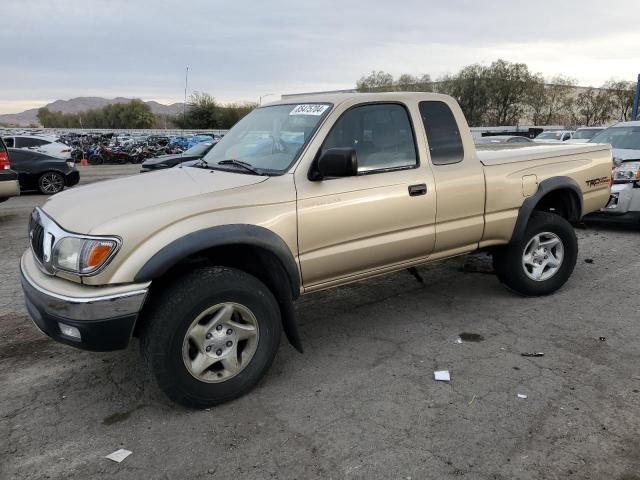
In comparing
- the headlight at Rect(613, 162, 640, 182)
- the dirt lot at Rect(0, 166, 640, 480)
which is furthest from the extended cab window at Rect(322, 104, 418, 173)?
the headlight at Rect(613, 162, 640, 182)

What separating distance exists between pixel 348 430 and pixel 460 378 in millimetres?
979

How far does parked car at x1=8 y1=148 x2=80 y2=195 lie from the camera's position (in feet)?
42.8

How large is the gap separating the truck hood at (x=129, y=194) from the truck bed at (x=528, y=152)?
86.7 inches

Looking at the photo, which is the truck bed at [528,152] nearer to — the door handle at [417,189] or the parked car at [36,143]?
the door handle at [417,189]

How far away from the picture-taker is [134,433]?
296 cm

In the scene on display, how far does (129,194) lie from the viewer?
10.7ft

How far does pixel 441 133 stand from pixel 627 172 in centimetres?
477

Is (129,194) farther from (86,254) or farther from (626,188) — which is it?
(626,188)

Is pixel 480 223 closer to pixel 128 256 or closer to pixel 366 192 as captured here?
pixel 366 192

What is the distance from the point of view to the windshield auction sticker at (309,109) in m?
3.74

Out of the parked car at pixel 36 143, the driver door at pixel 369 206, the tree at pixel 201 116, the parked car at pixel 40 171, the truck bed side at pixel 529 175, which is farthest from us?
the tree at pixel 201 116

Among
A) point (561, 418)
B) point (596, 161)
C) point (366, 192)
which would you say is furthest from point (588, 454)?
point (596, 161)

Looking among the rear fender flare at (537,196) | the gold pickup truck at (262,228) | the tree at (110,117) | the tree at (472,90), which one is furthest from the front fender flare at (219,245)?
the tree at (110,117)

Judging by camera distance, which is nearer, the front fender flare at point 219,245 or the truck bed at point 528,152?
the front fender flare at point 219,245
